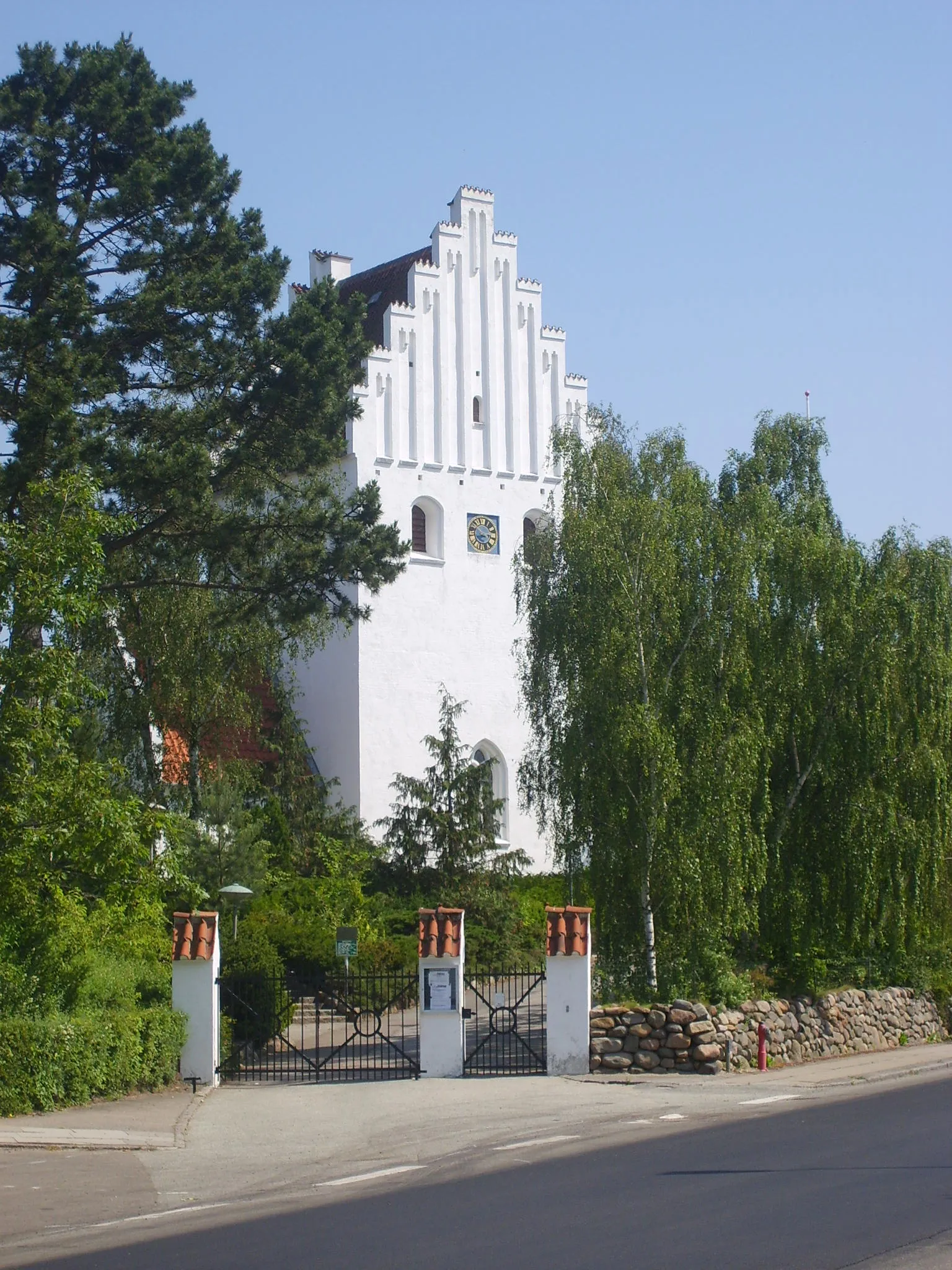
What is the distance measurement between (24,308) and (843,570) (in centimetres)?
1399

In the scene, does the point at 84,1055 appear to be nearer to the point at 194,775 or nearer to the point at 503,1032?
the point at 503,1032

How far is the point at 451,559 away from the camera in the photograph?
1603 inches

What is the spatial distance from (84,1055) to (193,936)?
2777mm

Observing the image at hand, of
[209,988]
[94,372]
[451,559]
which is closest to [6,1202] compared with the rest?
[209,988]

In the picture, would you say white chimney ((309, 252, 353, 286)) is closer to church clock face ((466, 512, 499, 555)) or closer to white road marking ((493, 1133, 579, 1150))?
church clock face ((466, 512, 499, 555))

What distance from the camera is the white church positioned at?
39.1m

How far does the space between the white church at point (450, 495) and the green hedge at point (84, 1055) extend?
17.9 meters

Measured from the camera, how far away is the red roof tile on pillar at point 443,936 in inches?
827

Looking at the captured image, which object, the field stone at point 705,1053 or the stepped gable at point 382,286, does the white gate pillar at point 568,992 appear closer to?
the field stone at point 705,1053

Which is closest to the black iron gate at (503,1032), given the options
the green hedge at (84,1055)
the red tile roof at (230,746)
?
the green hedge at (84,1055)

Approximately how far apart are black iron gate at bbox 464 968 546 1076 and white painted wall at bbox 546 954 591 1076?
0.21m

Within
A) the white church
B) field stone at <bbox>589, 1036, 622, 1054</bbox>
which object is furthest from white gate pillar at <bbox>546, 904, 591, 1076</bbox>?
the white church

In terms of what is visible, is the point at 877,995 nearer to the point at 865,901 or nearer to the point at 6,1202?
the point at 865,901

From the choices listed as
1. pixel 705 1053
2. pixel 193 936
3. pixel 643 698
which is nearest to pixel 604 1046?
pixel 705 1053
